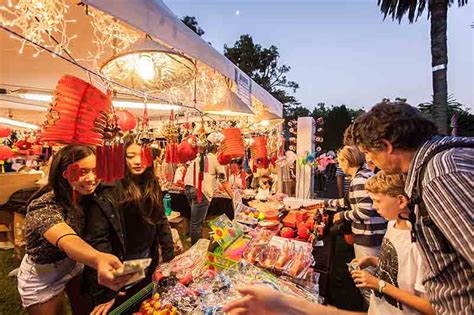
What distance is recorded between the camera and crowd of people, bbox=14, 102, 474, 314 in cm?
78

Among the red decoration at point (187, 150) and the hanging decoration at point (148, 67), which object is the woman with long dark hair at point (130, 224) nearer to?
the hanging decoration at point (148, 67)

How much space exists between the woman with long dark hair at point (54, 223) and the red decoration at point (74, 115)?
313 mm

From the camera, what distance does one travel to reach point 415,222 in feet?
3.19

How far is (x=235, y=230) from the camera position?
211 cm

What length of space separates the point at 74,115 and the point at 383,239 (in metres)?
1.73

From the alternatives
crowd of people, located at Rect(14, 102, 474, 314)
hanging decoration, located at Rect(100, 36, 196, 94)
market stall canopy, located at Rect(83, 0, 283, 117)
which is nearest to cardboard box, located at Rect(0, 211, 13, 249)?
crowd of people, located at Rect(14, 102, 474, 314)

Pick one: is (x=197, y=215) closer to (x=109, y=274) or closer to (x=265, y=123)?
(x=265, y=123)

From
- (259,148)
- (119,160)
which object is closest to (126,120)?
(119,160)

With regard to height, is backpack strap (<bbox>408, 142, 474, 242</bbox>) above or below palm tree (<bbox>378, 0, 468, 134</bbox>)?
below

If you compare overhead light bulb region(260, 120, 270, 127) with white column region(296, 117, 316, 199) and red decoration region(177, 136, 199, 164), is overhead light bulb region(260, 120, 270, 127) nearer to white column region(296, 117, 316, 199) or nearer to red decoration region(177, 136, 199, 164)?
white column region(296, 117, 316, 199)

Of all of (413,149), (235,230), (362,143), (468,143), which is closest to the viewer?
(468,143)

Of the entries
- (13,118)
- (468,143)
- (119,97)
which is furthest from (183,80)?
(13,118)

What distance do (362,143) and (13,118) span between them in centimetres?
800

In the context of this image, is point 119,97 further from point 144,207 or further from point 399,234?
point 399,234
